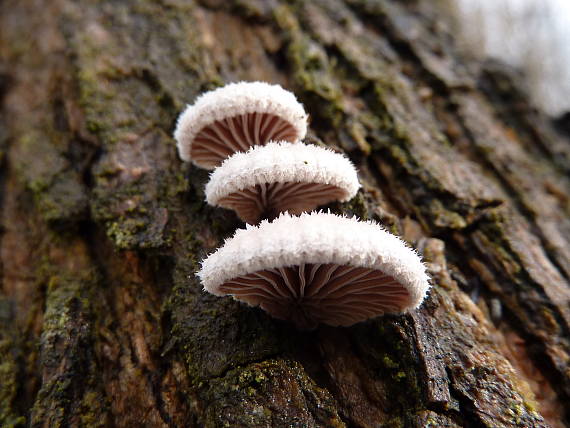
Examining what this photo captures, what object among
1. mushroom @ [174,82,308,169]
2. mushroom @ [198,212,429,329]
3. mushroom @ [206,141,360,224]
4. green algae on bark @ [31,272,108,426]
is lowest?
green algae on bark @ [31,272,108,426]

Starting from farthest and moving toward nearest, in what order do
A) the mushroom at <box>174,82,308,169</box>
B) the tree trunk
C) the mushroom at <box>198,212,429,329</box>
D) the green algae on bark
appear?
the mushroom at <box>174,82,308,169</box>, the green algae on bark, the tree trunk, the mushroom at <box>198,212,429,329</box>

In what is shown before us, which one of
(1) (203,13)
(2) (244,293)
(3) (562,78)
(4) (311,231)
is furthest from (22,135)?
(3) (562,78)

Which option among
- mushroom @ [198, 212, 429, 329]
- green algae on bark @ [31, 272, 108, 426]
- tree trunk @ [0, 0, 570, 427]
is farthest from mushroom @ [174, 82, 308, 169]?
green algae on bark @ [31, 272, 108, 426]

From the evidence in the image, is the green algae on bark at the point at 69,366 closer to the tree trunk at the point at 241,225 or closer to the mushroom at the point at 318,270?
the tree trunk at the point at 241,225

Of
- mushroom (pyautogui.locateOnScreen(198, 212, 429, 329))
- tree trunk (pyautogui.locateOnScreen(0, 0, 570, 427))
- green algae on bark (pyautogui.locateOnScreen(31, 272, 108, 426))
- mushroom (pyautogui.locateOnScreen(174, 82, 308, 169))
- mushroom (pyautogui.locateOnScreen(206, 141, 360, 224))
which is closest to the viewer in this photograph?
mushroom (pyautogui.locateOnScreen(198, 212, 429, 329))

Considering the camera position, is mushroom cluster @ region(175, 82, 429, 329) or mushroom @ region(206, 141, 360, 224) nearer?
mushroom cluster @ region(175, 82, 429, 329)

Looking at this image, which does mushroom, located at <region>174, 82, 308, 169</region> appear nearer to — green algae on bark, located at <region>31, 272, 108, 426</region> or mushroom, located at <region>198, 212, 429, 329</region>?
mushroom, located at <region>198, 212, 429, 329</region>

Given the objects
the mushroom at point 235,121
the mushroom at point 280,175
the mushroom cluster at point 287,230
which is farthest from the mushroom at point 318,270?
the mushroom at point 235,121
